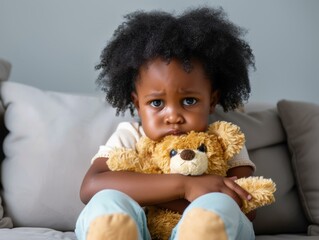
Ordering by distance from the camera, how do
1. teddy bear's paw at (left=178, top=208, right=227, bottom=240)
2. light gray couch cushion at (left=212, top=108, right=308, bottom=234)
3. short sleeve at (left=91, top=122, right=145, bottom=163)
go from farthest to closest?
light gray couch cushion at (left=212, top=108, right=308, bottom=234) < short sleeve at (left=91, top=122, right=145, bottom=163) < teddy bear's paw at (left=178, top=208, right=227, bottom=240)

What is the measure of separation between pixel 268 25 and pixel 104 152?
2.99 feet

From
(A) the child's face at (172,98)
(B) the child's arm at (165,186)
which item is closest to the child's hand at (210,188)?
(B) the child's arm at (165,186)

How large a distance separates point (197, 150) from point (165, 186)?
3.8 inches

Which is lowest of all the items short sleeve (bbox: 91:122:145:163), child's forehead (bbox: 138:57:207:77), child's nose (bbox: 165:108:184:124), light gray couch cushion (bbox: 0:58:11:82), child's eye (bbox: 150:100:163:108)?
short sleeve (bbox: 91:122:145:163)

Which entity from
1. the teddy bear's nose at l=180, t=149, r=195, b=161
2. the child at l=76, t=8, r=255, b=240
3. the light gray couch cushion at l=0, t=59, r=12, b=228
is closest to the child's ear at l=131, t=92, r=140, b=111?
the child at l=76, t=8, r=255, b=240

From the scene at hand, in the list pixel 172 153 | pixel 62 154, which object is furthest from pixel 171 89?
pixel 62 154

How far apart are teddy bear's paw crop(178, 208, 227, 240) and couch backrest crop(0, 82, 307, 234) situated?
1.63 feet

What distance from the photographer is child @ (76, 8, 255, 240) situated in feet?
3.60

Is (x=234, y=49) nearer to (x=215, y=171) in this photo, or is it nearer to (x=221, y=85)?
(x=221, y=85)

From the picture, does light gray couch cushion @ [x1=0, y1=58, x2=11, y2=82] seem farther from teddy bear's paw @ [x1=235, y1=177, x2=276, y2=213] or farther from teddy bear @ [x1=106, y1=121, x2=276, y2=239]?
teddy bear's paw @ [x1=235, y1=177, x2=276, y2=213]

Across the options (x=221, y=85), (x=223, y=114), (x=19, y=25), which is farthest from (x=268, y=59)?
(x=19, y=25)

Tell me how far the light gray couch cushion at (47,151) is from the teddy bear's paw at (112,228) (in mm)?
452

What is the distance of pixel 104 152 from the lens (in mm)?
1209

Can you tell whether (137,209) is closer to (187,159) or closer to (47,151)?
(187,159)
